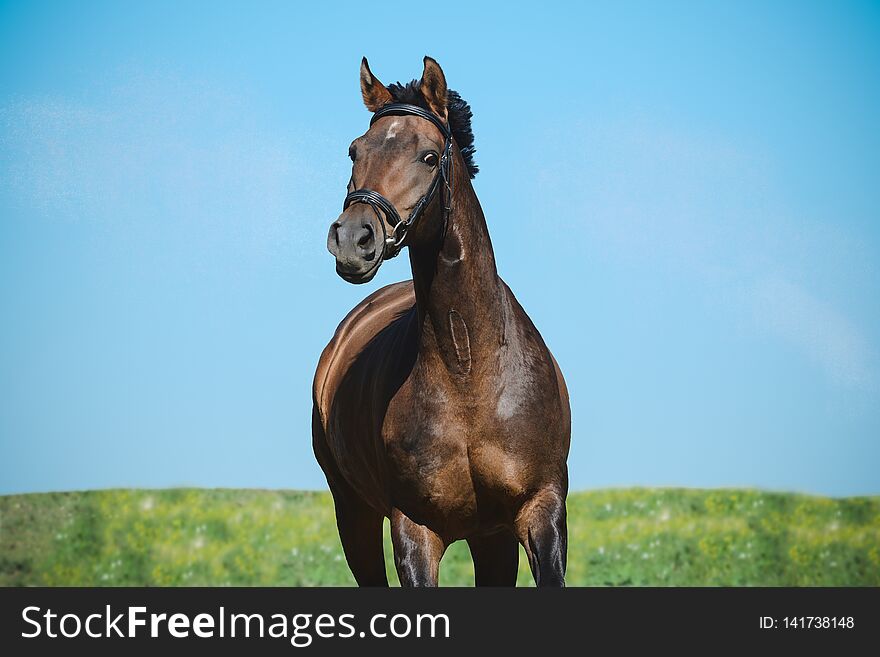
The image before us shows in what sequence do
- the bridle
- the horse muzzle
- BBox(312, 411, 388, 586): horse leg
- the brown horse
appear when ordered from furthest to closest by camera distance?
BBox(312, 411, 388, 586): horse leg → the brown horse → the bridle → the horse muzzle

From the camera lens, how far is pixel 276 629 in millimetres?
4320

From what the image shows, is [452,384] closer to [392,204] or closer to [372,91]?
[392,204]

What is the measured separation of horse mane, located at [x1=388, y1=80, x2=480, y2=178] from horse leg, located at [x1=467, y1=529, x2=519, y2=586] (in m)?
2.31

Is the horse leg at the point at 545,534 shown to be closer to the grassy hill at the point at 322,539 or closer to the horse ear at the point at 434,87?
the horse ear at the point at 434,87

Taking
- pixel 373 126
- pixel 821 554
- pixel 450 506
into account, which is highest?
pixel 821 554

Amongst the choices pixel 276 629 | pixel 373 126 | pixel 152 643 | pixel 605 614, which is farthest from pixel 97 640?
pixel 373 126

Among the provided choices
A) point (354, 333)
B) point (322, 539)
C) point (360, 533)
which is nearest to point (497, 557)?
point (360, 533)

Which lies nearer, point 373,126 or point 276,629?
point 276,629

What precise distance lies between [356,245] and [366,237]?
65 mm

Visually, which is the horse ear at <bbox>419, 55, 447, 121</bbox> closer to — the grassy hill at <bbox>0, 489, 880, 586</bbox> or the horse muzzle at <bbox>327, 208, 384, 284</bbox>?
the horse muzzle at <bbox>327, 208, 384, 284</bbox>

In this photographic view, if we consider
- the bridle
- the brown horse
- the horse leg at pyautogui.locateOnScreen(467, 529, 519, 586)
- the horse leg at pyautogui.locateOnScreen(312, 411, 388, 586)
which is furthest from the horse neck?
the horse leg at pyautogui.locateOnScreen(312, 411, 388, 586)

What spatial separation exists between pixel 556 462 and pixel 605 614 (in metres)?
1.14

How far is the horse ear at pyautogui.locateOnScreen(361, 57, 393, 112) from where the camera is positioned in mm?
5309

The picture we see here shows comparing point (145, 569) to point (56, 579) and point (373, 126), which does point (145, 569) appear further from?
point (373, 126)
